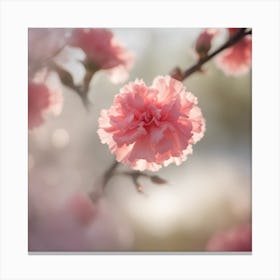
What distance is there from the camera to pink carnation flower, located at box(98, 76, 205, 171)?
1480 mm

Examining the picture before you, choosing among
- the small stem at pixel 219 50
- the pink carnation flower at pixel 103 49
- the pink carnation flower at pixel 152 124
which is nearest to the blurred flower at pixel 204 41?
the small stem at pixel 219 50

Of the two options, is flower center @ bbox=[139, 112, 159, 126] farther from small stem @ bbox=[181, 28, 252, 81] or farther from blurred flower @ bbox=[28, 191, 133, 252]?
blurred flower @ bbox=[28, 191, 133, 252]

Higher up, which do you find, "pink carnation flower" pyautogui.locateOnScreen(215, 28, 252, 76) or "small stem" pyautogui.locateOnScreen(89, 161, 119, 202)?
"pink carnation flower" pyautogui.locateOnScreen(215, 28, 252, 76)

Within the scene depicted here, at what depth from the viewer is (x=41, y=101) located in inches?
61.0

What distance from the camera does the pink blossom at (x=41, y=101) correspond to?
5.06 ft

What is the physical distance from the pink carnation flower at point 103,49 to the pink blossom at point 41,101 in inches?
7.5

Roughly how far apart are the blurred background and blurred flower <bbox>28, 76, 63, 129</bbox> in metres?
0.03

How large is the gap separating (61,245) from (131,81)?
686 mm

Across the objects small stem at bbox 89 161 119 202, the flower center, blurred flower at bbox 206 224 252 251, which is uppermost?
the flower center

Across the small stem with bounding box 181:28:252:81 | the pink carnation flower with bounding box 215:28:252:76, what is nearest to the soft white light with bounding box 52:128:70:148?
the small stem with bounding box 181:28:252:81

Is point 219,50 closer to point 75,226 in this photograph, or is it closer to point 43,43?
point 43,43

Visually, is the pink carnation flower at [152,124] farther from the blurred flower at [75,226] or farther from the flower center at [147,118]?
the blurred flower at [75,226]

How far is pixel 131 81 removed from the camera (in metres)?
1.53
